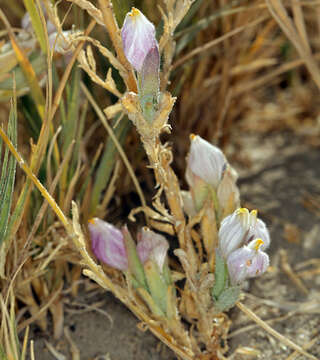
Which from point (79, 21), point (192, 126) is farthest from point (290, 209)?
point (79, 21)

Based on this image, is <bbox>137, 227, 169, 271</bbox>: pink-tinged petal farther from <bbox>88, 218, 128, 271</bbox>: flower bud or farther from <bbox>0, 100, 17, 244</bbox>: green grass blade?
<bbox>0, 100, 17, 244</bbox>: green grass blade

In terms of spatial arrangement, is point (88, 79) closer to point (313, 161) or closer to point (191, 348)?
point (191, 348)

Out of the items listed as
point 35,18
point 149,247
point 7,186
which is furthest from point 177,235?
point 35,18

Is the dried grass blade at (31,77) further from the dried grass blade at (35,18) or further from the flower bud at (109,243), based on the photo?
the flower bud at (109,243)

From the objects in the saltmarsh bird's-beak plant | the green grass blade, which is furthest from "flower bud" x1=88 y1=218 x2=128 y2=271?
the green grass blade

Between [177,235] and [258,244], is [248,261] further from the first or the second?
[177,235]

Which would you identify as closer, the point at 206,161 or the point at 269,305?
the point at 206,161
